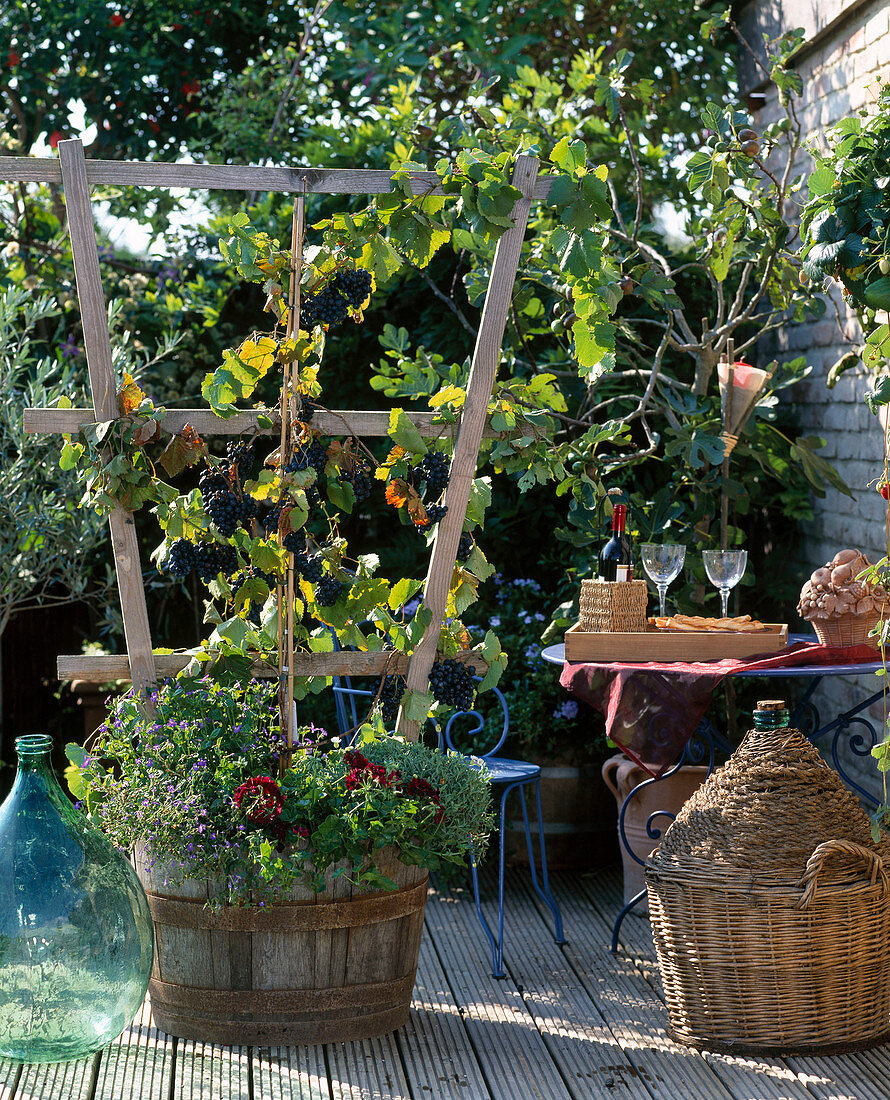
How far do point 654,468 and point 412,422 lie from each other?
74.7 inches

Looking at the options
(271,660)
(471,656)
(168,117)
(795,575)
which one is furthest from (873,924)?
(168,117)

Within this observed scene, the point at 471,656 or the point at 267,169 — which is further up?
the point at 267,169

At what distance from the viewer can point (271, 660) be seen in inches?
107

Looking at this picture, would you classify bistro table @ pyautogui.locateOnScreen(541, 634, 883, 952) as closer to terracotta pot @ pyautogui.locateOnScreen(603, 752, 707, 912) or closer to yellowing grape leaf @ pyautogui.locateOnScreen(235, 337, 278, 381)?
terracotta pot @ pyautogui.locateOnScreen(603, 752, 707, 912)

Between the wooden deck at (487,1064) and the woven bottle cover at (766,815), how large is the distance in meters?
0.39

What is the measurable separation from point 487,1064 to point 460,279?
2868mm

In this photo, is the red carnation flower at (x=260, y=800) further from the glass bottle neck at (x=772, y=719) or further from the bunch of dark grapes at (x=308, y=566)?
the glass bottle neck at (x=772, y=719)

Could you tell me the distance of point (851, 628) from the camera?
288 centimetres

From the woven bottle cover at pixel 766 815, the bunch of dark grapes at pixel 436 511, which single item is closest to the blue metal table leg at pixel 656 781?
the woven bottle cover at pixel 766 815

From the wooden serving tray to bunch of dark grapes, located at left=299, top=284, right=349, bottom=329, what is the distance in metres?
0.99

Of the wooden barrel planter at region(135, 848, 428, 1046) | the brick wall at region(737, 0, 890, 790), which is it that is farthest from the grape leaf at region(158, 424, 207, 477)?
the brick wall at region(737, 0, 890, 790)

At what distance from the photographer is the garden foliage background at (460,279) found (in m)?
3.50

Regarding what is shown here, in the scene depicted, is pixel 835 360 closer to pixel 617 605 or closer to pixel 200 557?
pixel 617 605

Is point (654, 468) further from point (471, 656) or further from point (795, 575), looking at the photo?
point (471, 656)
